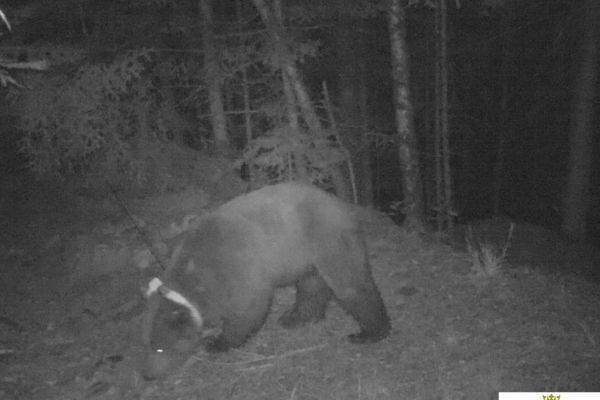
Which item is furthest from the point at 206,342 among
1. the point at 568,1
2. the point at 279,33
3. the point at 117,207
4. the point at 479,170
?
the point at 479,170

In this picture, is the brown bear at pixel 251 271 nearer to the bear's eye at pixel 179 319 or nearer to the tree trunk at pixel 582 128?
the bear's eye at pixel 179 319

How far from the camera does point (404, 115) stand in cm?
993

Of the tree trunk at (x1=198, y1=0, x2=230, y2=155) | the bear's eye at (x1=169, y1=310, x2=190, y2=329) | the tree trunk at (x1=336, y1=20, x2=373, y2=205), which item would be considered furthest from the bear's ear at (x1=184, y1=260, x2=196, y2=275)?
the tree trunk at (x1=336, y1=20, x2=373, y2=205)

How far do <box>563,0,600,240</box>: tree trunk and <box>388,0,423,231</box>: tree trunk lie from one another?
737 cm

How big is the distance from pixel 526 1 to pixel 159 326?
51.1 ft

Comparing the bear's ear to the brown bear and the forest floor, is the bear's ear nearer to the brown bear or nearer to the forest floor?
the brown bear

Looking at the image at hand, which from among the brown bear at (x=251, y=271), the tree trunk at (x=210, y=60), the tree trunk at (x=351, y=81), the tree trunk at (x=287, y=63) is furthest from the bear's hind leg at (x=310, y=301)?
the tree trunk at (x=351, y=81)

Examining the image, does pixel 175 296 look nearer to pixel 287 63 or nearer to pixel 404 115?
pixel 287 63

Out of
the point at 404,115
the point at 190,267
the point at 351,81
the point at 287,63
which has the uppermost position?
the point at 287,63

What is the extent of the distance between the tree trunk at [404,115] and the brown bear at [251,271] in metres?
3.70

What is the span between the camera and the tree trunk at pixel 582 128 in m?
14.7

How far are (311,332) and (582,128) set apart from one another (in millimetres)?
12583

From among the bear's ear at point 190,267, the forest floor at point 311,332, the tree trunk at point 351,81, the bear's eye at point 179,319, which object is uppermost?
the tree trunk at point 351,81

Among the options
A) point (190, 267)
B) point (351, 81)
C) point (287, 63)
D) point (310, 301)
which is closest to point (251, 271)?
point (190, 267)
